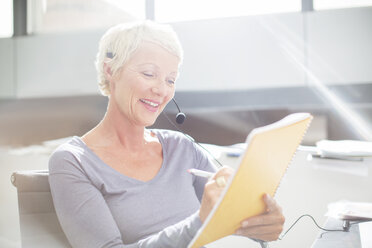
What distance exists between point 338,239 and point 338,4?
1001 millimetres

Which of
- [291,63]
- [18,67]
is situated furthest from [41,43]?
[291,63]

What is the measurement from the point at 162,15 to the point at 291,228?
0.89 m

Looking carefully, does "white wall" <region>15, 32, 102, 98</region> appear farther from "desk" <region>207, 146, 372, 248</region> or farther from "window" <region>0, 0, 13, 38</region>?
"desk" <region>207, 146, 372, 248</region>

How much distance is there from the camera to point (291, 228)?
52.2 inches

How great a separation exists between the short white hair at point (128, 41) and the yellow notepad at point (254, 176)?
0.40 metres

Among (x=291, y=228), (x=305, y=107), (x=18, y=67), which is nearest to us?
(x=291, y=228)

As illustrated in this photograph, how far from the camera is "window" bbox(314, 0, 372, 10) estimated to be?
1.46m

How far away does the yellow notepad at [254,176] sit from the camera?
0.54 meters

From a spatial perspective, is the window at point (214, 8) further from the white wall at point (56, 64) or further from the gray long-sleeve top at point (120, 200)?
the gray long-sleeve top at point (120, 200)

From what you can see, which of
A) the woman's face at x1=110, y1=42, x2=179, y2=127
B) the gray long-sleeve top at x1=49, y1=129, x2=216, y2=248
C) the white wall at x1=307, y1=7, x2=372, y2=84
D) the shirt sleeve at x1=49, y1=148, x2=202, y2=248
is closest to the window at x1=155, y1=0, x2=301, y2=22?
the white wall at x1=307, y1=7, x2=372, y2=84

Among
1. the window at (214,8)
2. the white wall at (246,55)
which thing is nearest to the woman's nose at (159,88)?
the window at (214,8)

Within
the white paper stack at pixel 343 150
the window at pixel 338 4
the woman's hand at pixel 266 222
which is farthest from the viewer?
the window at pixel 338 4

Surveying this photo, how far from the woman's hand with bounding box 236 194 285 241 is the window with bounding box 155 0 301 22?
85 centimetres

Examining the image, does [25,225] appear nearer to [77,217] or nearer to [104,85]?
[77,217]
